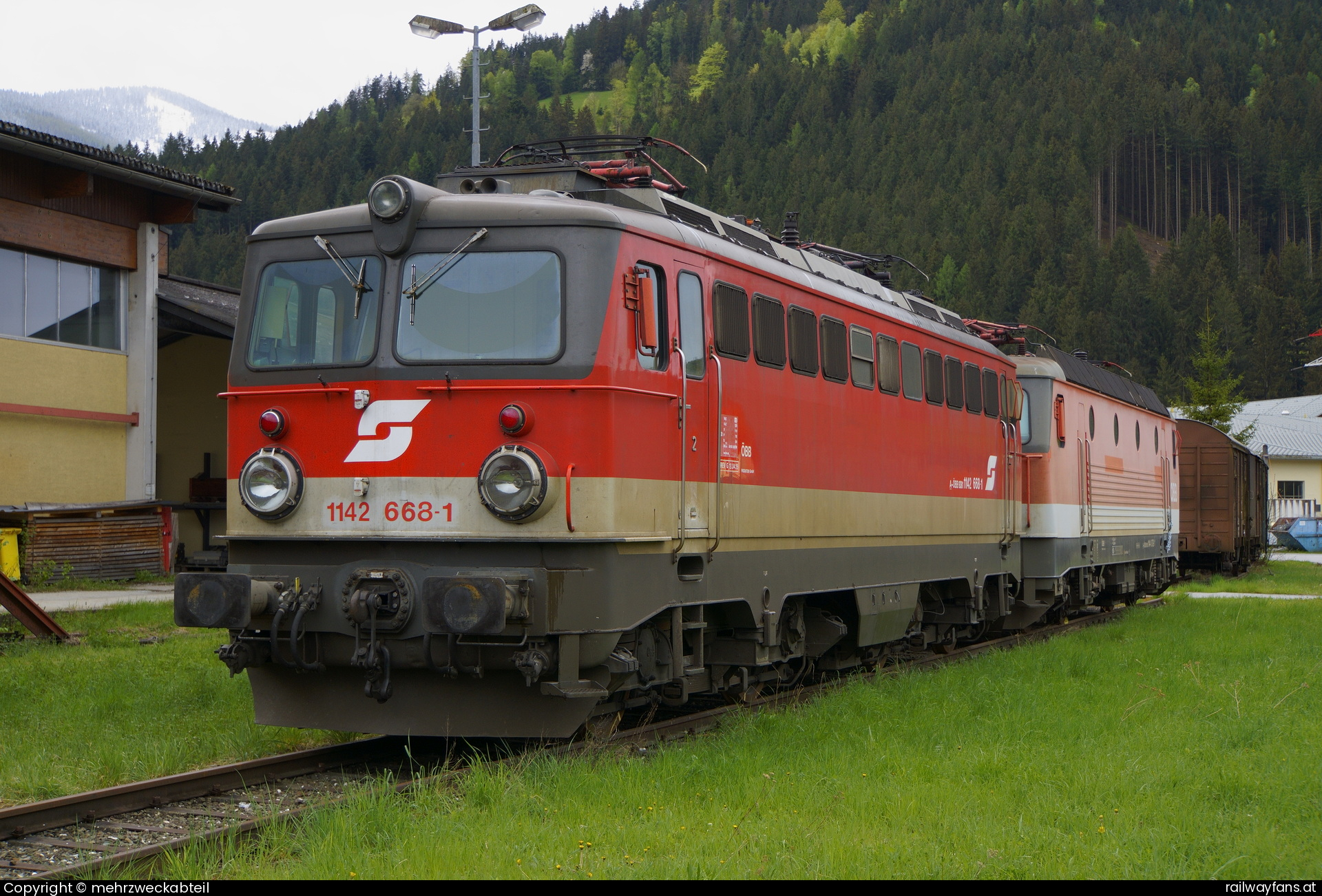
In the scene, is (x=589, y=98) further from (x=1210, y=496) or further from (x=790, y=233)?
(x=790, y=233)

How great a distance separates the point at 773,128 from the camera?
136m

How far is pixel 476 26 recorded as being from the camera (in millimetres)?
23188

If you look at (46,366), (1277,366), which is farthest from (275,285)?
(1277,366)

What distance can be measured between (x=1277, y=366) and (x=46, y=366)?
308 feet

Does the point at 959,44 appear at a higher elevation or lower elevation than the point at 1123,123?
higher

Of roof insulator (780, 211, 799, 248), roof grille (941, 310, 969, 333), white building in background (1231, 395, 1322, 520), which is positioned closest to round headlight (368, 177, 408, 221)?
roof insulator (780, 211, 799, 248)

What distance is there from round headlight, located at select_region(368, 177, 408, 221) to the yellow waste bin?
1600cm

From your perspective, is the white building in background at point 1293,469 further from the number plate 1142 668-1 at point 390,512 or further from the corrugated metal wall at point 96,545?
the number plate 1142 668-1 at point 390,512

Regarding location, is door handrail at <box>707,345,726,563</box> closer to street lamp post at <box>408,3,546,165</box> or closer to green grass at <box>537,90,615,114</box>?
street lamp post at <box>408,3,546,165</box>

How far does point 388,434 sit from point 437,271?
3.44ft

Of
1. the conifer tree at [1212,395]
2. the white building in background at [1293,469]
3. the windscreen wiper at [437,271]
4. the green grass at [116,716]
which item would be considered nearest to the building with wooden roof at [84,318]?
the green grass at [116,716]

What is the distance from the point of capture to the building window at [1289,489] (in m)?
62.1

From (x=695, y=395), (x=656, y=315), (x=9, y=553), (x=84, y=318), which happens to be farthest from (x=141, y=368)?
(x=656, y=315)
